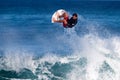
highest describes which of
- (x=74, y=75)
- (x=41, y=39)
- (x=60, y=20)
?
(x=41, y=39)

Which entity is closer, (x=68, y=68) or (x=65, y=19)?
(x=65, y=19)

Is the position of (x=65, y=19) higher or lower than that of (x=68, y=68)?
higher

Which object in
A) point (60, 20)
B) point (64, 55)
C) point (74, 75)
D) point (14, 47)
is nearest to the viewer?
point (60, 20)

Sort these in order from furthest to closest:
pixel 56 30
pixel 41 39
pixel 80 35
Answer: pixel 56 30, pixel 80 35, pixel 41 39

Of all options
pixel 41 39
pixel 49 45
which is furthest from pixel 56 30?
pixel 49 45

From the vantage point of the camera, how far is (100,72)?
131 ft

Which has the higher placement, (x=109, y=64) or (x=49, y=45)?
(x=49, y=45)

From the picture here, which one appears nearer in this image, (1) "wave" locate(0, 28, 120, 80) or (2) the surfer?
(2) the surfer

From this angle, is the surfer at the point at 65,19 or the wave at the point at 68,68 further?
the wave at the point at 68,68

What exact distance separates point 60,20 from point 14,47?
36.5 m

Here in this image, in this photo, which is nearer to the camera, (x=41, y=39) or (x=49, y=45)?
(x=49, y=45)

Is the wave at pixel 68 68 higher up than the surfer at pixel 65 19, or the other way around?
the surfer at pixel 65 19

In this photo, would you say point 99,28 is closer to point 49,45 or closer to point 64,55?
point 49,45

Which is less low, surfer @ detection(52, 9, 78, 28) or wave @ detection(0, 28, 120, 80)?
surfer @ detection(52, 9, 78, 28)
